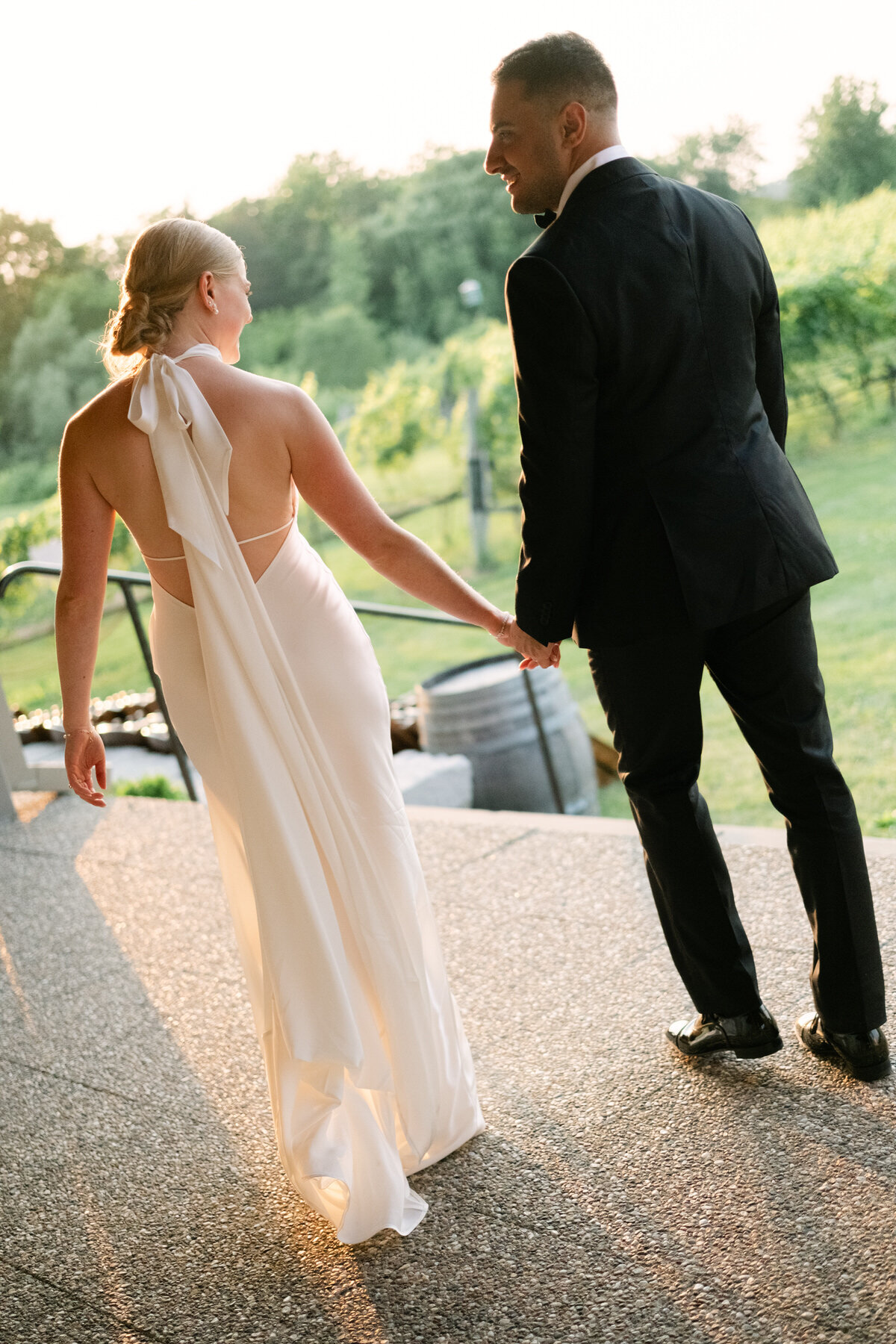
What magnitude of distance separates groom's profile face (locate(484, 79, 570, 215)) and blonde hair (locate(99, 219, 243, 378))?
417 millimetres

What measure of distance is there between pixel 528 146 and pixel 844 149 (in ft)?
26.9

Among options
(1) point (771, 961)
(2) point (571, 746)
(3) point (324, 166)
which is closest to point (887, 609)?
(2) point (571, 746)

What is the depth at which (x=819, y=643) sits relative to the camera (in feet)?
37.6

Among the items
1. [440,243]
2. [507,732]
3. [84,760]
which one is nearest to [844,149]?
[440,243]

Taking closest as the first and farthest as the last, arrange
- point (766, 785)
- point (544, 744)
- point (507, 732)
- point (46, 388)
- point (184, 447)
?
point (184, 447), point (766, 785), point (544, 744), point (507, 732), point (46, 388)

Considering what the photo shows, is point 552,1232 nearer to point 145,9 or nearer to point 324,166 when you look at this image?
point 145,9

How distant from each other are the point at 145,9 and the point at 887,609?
899 cm

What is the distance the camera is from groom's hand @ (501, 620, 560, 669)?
1918 millimetres

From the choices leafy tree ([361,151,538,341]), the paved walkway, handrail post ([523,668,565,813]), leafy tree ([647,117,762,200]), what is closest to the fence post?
leafy tree ([361,151,538,341])

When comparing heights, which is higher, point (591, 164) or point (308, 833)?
point (591, 164)

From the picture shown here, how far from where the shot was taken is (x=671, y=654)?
5.99 ft

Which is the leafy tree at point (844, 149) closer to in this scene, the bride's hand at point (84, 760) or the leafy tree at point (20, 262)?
the leafy tree at point (20, 262)

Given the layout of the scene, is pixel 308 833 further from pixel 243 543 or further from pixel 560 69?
pixel 560 69

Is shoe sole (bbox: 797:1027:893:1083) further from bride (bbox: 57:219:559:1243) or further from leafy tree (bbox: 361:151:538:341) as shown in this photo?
leafy tree (bbox: 361:151:538:341)
